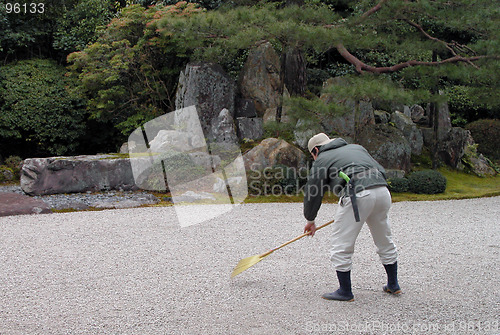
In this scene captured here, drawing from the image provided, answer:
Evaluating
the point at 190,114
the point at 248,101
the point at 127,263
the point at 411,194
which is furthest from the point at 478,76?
the point at 127,263

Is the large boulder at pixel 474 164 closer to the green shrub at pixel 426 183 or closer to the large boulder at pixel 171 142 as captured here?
the green shrub at pixel 426 183

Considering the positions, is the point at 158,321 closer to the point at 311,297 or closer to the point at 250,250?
the point at 311,297

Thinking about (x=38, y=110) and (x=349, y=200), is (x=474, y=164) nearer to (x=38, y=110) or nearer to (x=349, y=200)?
(x=349, y=200)

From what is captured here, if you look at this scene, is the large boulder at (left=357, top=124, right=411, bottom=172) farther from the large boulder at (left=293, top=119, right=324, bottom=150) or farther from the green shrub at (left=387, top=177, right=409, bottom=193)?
the large boulder at (left=293, top=119, right=324, bottom=150)

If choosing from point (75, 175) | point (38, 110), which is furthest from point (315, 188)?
point (38, 110)

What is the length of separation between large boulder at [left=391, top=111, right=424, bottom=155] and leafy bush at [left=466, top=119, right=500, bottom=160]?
2356mm

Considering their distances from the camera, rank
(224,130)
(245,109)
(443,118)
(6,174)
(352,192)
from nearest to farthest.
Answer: (352,192), (224,130), (6,174), (245,109), (443,118)

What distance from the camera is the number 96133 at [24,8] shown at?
12398 millimetres

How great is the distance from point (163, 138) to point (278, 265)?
5.98 metres

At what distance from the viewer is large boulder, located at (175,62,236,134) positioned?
10594 millimetres

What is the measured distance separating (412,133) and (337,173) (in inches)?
325

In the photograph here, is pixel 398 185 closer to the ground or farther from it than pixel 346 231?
closer to the ground

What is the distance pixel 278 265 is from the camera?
4.67m

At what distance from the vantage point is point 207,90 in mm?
10648
